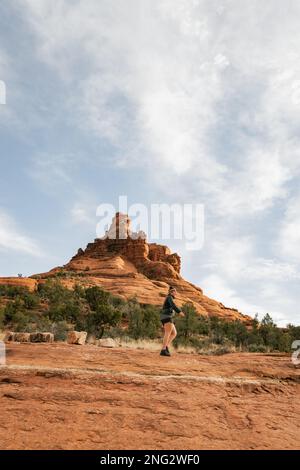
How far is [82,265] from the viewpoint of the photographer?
86.2 metres

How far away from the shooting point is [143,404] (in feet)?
18.7

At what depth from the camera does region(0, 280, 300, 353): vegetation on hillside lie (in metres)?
27.5

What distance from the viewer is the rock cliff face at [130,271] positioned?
62.8 metres

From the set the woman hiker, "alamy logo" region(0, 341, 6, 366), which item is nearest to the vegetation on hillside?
the woman hiker

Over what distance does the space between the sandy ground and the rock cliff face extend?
1894 inches

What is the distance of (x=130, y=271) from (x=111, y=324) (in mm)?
52970

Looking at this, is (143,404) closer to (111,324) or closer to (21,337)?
(21,337)

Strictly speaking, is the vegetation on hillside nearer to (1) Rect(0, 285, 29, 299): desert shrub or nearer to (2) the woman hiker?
(1) Rect(0, 285, 29, 299): desert shrub

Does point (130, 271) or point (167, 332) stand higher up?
point (130, 271)

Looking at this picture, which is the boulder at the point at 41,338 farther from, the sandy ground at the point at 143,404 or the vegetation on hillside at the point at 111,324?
the vegetation on hillside at the point at 111,324

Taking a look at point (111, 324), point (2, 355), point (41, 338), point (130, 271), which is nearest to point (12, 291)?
point (111, 324)

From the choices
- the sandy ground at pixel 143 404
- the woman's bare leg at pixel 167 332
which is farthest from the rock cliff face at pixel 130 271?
the sandy ground at pixel 143 404
